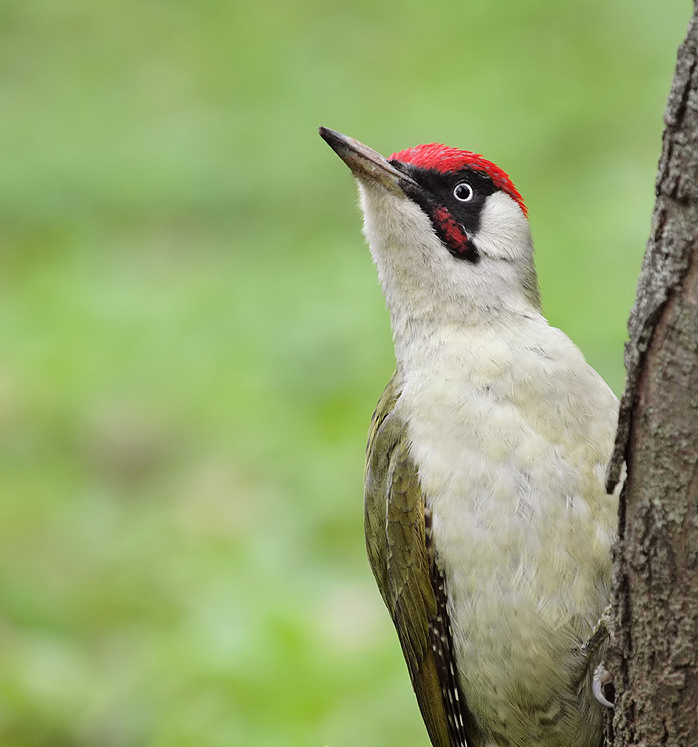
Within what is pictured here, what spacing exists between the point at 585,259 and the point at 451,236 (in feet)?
14.5


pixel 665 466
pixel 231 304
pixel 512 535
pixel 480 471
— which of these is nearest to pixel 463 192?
pixel 480 471

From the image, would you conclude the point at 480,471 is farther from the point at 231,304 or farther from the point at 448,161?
the point at 231,304

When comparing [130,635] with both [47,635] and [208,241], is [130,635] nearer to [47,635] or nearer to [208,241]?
[47,635]

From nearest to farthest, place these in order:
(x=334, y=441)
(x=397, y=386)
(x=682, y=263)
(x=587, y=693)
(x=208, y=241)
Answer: (x=682, y=263) → (x=587, y=693) → (x=397, y=386) → (x=334, y=441) → (x=208, y=241)

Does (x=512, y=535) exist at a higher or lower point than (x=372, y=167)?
lower

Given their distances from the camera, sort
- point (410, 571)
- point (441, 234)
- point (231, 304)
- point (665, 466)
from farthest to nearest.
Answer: point (231, 304)
point (441, 234)
point (410, 571)
point (665, 466)

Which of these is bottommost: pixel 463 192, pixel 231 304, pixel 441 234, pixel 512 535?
pixel 512 535

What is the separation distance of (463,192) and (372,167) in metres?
0.29

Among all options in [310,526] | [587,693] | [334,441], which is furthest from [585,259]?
[587,693]

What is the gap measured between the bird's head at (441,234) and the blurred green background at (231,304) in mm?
1821

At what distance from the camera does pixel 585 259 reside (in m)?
8.04

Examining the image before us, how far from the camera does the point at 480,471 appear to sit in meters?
3.27

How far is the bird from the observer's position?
3.23 metres

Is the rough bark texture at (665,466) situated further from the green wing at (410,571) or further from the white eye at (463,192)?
the white eye at (463,192)
